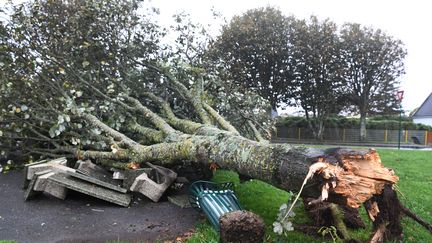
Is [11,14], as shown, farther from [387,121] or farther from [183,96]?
A: [387,121]

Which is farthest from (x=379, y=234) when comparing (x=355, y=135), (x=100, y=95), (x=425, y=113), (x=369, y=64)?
(x=425, y=113)

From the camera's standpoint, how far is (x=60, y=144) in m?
6.63

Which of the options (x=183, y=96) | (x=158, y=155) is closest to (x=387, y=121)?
(x=183, y=96)

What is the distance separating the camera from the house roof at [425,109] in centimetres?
3900

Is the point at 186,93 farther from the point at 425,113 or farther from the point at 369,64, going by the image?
the point at 425,113

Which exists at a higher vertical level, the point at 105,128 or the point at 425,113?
the point at 425,113

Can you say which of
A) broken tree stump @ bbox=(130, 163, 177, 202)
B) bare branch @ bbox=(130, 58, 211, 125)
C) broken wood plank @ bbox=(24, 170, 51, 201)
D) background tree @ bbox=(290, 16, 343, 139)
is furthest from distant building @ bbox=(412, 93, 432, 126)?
broken wood plank @ bbox=(24, 170, 51, 201)

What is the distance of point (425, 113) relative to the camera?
3944 cm

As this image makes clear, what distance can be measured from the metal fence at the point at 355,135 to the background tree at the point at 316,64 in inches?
151

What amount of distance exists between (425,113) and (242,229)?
42.3 m

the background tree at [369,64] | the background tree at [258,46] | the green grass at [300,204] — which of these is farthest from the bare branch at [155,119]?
the background tree at [369,64]

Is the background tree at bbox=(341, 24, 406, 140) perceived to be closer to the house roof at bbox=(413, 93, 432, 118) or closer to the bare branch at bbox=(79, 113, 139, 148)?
the house roof at bbox=(413, 93, 432, 118)

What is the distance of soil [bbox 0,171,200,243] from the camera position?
3811 mm

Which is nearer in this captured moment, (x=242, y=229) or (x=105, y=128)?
(x=242, y=229)
